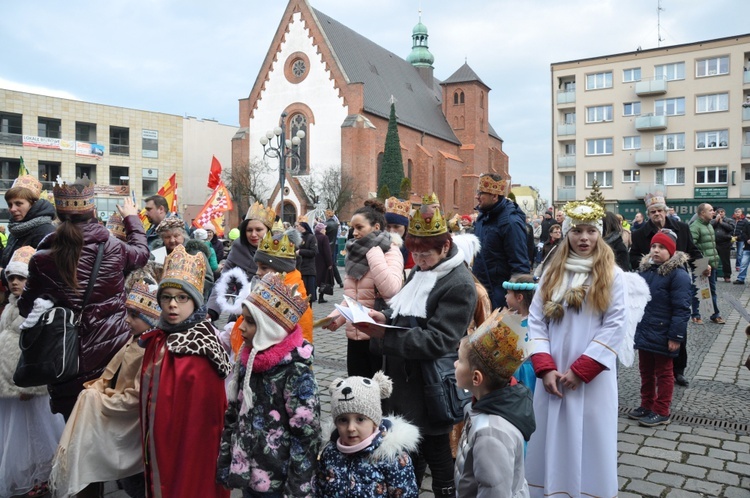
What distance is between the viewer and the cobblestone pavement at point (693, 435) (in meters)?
4.30

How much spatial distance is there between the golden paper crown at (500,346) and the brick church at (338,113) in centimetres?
3946

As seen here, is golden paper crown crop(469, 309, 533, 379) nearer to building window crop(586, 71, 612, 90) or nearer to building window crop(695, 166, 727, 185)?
building window crop(695, 166, 727, 185)

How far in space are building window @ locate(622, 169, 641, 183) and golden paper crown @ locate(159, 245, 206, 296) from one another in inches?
Result: 1949

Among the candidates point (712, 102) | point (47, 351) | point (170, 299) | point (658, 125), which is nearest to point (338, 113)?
point (658, 125)

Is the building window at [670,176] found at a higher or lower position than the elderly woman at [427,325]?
higher

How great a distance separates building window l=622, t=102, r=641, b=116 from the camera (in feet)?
157

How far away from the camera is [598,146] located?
49.2m

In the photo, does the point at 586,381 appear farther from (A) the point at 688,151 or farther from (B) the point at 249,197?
(A) the point at 688,151

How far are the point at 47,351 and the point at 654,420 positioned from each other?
5011 millimetres

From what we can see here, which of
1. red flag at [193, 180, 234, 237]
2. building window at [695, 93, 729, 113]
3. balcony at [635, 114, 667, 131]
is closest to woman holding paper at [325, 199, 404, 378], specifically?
red flag at [193, 180, 234, 237]

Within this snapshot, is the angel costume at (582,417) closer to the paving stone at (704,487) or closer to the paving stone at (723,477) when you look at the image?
the paving stone at (704,487)

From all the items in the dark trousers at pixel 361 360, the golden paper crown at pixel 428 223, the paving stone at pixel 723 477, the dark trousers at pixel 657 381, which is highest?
the golden paper crown at pixel 428 223

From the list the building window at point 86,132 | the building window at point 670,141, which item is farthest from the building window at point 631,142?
the building window at point 86,132

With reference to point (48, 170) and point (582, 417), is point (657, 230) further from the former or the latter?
point (48, 170)
